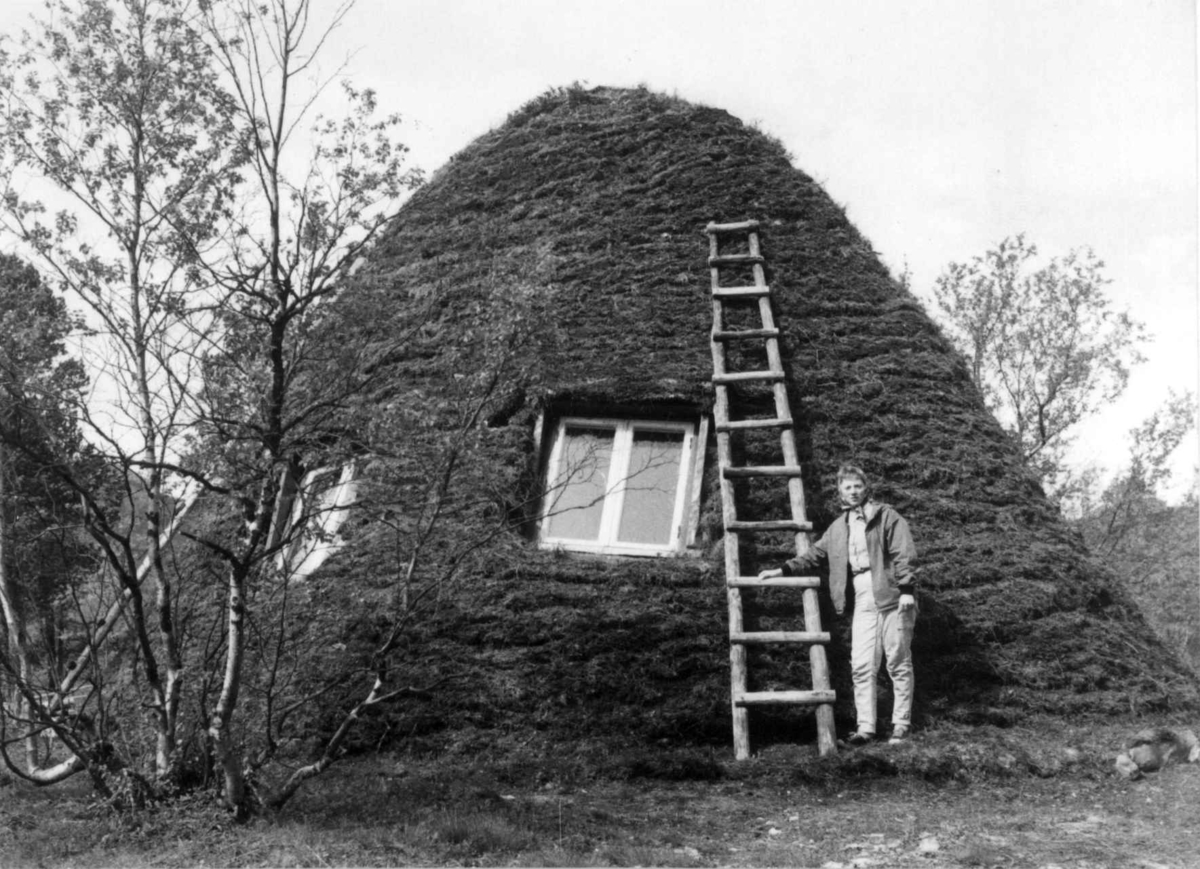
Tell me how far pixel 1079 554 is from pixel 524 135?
6367mm

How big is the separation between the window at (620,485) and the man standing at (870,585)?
104 centimetres

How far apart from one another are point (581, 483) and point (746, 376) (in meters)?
1.41

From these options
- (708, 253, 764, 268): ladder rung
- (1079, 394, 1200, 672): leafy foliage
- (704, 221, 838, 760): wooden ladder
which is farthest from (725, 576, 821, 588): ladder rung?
(1079, 394, 1200, 672): leafy foliage

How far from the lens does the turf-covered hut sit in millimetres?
6672

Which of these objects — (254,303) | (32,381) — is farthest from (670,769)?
(32,381)

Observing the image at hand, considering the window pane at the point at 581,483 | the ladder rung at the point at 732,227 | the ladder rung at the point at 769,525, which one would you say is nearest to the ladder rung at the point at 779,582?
the ladder rung at the point at 769,525

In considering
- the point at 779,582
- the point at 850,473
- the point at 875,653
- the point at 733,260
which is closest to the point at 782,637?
the point at 779,582

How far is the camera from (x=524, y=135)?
10.8 meters

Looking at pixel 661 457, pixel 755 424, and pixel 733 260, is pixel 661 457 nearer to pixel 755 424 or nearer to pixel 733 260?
pixel 755 424

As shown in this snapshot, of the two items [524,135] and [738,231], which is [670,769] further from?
[524,135]

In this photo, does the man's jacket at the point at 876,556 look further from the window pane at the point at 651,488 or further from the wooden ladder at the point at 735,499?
the window pane at the point at 651,488

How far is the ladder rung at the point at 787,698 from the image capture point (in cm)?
641

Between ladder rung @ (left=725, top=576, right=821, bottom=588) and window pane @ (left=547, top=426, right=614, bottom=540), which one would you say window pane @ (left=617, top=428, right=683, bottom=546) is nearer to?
window pane @ (left=547, top=426, right=614, bottom=540)

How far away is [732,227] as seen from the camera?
9258 millimetres
